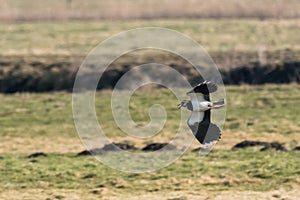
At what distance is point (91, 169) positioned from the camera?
19.3 metres

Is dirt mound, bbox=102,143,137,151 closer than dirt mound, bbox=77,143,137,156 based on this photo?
No

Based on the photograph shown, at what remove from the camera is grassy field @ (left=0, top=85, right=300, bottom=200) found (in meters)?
17.4

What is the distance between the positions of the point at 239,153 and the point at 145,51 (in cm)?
1110

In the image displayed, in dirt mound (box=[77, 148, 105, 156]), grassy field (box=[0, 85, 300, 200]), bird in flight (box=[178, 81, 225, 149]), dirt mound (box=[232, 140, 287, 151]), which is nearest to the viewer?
bird in flight (box=[178, 81, 225, 149])

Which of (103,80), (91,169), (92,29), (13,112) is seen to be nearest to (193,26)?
(92,29)

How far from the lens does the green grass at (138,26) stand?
104 feet

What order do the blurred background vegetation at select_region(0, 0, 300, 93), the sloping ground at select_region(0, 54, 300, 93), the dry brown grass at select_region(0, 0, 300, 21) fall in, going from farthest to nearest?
the dry brown grass at select_region(0, 0, 300, 21), the blurred background vegetation at select_region(0, 0, 300, 93), the sloping ground at select_region(0, 54, 300, 93)

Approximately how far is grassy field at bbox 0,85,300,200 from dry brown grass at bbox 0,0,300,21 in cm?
1141

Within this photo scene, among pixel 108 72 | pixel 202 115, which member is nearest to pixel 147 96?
pixel 108 72

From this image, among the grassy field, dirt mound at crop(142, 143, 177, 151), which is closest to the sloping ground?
the grassy field

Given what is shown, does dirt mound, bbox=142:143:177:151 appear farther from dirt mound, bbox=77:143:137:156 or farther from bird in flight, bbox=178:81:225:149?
bird in flight, bbox=178:81:225:149

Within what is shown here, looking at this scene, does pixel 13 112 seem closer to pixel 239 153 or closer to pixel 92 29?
pixel 239 153

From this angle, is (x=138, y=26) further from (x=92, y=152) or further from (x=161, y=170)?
(x=161, y=170)

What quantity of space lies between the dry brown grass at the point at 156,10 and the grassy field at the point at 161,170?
1141cm
